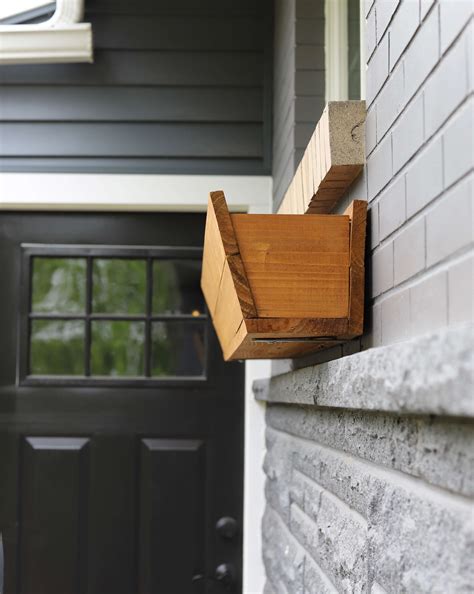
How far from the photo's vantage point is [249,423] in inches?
120

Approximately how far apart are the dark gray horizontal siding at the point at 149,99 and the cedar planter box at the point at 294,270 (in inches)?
65.6

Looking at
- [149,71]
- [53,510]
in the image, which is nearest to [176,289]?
[149,71]

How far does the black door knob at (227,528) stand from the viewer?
306 cm

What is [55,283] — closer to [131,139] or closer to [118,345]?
[118,345]

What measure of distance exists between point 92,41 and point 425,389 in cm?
248

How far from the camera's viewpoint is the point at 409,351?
0.96 m

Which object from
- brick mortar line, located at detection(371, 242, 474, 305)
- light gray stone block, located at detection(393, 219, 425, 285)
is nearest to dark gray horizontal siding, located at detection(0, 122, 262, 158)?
brick mortar line, located at detection(371, 242, 474, 305)

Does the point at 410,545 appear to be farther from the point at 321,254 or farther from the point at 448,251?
the point at 321,254

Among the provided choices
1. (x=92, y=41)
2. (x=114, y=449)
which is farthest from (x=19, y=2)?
(x=114, y=449)

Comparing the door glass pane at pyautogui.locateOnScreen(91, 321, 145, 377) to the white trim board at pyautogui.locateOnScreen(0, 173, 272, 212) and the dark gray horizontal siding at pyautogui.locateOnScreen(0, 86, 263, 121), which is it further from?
the dark gray horizontal siding at pyautogui.locateOnScreen(0, 86, 263, 121)

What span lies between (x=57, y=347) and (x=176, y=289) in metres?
0.50

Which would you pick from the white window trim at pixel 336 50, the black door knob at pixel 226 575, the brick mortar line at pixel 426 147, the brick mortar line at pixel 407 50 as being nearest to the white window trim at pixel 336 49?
the white window trim at pixel 336 50

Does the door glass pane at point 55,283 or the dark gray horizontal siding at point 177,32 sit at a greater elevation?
the dark gray horizontal siding at point 177,32

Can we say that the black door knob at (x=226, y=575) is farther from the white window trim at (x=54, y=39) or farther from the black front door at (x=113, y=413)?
the white window trim at (x=54, y=39)
